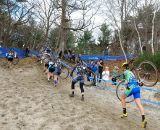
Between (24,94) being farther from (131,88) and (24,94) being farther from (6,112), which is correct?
(131,88)

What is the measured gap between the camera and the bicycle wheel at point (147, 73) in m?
15.2

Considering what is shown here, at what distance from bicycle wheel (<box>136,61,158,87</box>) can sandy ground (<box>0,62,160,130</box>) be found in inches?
60.3

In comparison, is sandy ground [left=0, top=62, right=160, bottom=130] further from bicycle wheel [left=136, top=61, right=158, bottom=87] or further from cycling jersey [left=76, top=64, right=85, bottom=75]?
bicycle wheel [left=136, top=61, right=158, bottom=87]

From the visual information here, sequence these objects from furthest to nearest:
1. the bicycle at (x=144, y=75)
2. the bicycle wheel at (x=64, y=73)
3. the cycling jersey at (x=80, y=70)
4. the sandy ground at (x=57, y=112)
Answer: the bicycle wheel at (x=64, y=73)
the cycling jersey at (x=80, y=70)
the bicycle at (x=144, y=75)
the sandy ground at (x=57, y=112)

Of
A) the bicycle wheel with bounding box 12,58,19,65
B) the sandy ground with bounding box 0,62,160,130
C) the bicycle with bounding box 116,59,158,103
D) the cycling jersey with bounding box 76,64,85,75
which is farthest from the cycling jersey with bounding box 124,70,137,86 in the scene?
the bicycle wheel with bounding box 12,58,19,65

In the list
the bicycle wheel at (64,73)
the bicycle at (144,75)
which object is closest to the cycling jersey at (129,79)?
the bicycle at (144,75)

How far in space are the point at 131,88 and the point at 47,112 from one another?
11.4 ft

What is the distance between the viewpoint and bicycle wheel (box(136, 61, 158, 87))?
15225mm

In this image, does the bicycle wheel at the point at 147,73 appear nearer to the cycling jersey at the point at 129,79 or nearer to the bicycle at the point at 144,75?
the bicycle at the point at 144,75

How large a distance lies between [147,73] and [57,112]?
14.4 feet

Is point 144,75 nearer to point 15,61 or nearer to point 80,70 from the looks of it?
point 80,70

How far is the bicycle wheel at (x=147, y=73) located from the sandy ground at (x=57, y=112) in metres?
1.53

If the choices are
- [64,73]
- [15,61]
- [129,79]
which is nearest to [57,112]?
[129,79]

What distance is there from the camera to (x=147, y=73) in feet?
50.8
